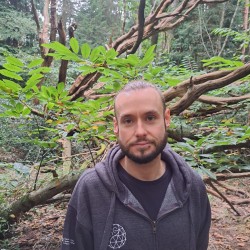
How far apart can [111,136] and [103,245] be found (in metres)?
1.43

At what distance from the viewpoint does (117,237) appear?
157 centimetres

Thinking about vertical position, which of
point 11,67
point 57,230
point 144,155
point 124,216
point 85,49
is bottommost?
point 57,230

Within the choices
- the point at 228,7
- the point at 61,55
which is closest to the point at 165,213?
the point at 61,55

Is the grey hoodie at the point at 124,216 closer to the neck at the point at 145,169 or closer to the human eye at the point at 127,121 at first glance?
the neck at the point at 145,169

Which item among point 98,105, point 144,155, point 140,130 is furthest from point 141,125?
point 98,105

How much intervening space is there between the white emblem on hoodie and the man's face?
0.38 m

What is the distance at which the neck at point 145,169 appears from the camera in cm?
166

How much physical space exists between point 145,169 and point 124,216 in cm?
29

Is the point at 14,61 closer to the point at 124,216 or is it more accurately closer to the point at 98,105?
the point at 98,105

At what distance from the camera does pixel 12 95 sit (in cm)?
223

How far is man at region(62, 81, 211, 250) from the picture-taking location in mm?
1577

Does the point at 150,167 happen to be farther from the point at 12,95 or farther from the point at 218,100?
the point at 218,100

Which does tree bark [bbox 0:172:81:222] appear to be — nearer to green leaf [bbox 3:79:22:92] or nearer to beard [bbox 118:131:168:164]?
green leaf [bbox 3:79:22:92]

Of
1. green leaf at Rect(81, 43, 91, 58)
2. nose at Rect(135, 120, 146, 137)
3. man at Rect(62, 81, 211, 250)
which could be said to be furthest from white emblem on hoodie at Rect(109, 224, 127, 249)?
green leaf at Rect(81, 43, 91, 58)
